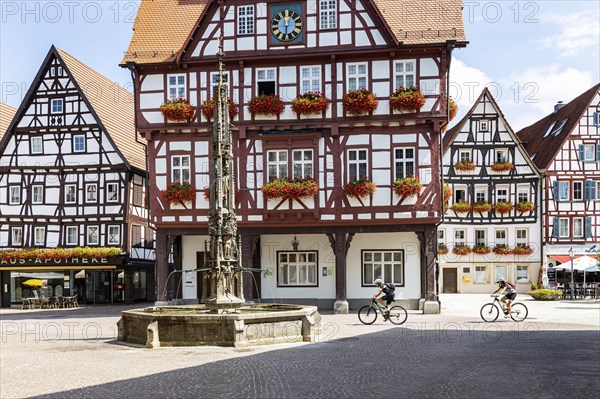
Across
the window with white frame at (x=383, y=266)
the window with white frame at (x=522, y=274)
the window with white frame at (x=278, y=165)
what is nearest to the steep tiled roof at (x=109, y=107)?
the window with white frame at (x=278, y=165)

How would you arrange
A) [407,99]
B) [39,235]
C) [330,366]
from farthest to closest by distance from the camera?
[39,235] → [407,99] → [330,366]

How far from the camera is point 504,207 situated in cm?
4925

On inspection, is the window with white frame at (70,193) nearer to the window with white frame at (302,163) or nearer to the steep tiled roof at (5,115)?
the steep tiled roof at (5,115)

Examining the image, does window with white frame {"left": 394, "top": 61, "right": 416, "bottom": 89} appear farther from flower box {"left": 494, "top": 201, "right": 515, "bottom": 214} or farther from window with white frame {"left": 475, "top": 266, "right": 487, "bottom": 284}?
window with white frame {"left": 475, "top": 266, "right": 487, "bottom": 284}

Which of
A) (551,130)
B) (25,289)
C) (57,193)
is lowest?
(25,289)

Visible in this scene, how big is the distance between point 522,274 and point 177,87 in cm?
3002

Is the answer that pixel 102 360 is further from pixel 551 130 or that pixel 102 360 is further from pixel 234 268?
pixel 551 130

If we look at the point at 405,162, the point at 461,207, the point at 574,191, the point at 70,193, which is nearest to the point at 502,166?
the point at 461,207

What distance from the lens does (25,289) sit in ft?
130

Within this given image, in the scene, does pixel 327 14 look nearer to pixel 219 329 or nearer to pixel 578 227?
pixel 219 329

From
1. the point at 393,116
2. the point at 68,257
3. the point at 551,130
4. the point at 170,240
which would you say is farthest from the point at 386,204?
the point at 551,130

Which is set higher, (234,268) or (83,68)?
(83,68)

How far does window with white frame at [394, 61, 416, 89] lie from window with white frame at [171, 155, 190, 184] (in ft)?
29.7

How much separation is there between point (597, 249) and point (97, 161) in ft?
109
